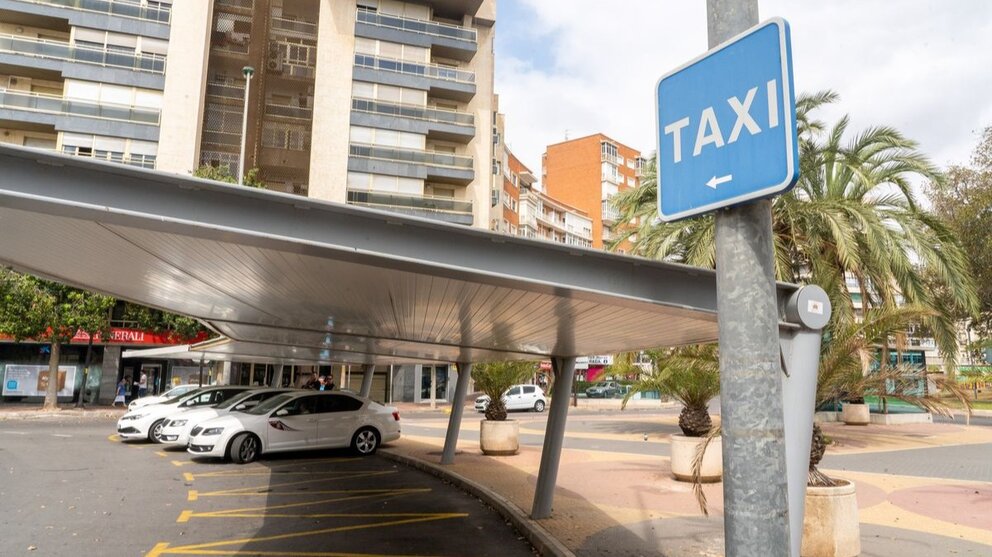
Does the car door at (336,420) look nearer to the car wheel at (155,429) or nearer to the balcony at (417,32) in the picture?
the car wheel at (155,429)

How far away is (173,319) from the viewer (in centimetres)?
2958

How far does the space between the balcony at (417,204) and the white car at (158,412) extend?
21.1m

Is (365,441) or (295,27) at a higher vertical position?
(295,27)

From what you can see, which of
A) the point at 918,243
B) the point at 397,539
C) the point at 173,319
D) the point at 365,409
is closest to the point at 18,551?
the point at 397,539

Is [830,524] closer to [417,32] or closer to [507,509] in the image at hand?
[507,509]

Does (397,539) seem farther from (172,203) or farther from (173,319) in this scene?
(173,319)

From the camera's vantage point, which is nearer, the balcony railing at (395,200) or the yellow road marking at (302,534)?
the yellow road marking at (302,534)

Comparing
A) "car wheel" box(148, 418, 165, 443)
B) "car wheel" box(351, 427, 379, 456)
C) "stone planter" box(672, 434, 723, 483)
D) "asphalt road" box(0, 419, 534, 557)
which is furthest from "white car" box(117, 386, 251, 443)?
"stone planter" box(672, 434, 723, 483)

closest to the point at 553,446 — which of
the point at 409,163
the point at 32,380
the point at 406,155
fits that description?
the point at 32,380

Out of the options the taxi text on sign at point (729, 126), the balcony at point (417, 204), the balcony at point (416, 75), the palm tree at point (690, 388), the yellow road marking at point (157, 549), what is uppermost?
the balcony at point (416, 75)

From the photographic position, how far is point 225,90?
40.8 meters

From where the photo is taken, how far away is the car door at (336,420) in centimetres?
1505

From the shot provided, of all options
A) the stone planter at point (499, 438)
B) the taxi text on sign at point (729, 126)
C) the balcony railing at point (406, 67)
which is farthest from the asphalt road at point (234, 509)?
the balcony railing at point (406, 67)

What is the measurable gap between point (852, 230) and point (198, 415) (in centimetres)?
1660
